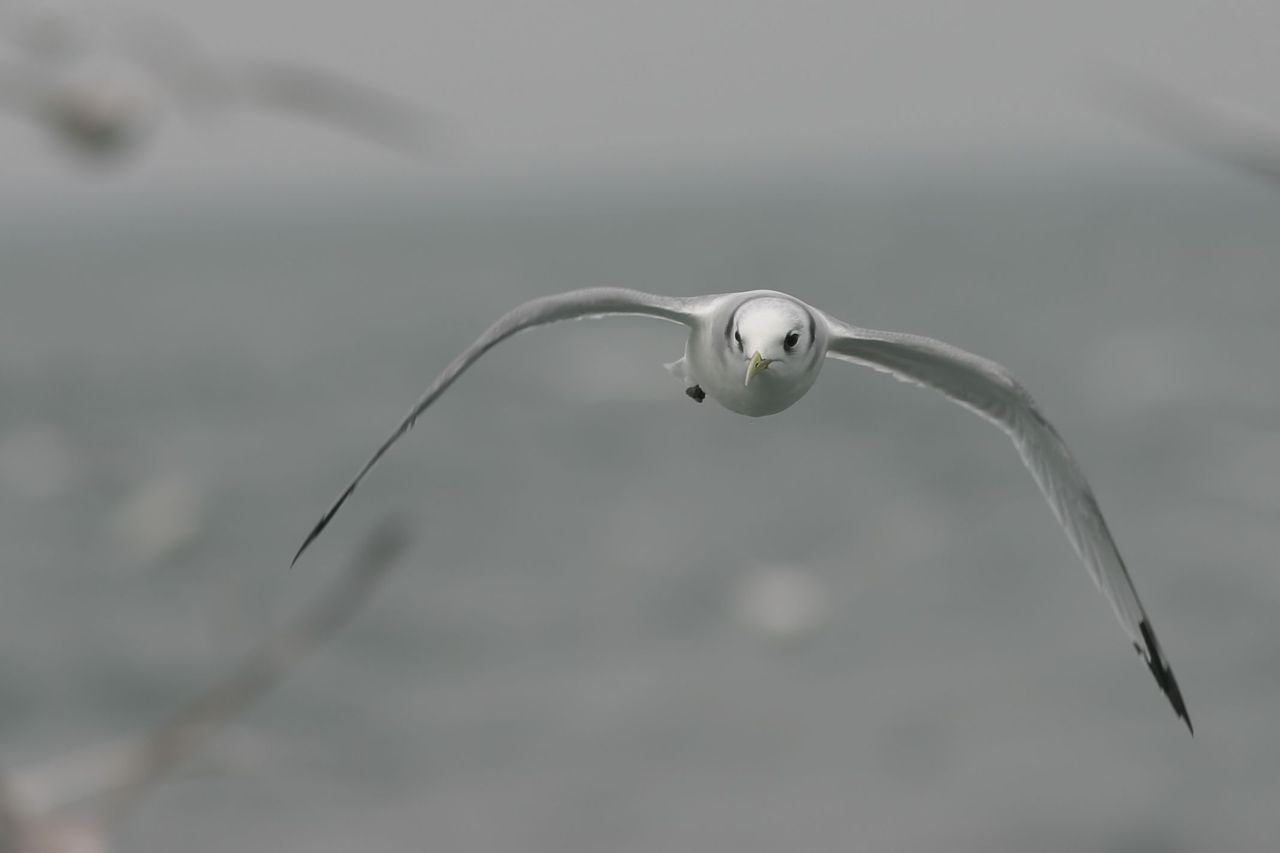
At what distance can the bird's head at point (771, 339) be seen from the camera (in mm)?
2926

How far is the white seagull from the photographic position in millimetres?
2928

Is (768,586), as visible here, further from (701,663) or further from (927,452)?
(927,452)

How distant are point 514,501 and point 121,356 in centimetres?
4514

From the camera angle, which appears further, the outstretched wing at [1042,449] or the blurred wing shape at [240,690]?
the blurred wing shape at [240,690]

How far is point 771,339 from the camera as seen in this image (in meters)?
2.95

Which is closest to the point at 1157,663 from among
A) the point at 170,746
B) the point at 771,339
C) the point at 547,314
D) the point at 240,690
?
the point at 771,339

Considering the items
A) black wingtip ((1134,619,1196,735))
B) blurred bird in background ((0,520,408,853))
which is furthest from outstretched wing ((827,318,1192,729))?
blurred bird in background ((0,520,408,853))

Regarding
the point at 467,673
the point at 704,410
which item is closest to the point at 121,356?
the point at 704,410

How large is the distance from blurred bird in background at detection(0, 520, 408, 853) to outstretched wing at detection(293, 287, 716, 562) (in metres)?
1.18

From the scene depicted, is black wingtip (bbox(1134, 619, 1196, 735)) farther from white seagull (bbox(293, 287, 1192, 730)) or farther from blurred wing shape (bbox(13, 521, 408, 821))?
blurred wing shape (bbox(13, 521, 408, 821))

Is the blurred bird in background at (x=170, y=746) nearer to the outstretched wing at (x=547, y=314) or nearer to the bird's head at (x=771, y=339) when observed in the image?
the outstretched wing at (x=547, y=314)

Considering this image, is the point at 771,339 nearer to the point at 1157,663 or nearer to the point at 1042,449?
the point at 1042,449

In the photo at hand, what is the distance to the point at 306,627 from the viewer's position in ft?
14.3

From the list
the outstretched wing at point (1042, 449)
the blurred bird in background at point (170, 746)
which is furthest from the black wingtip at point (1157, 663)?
the blurred bird in background at point (170, 746)
